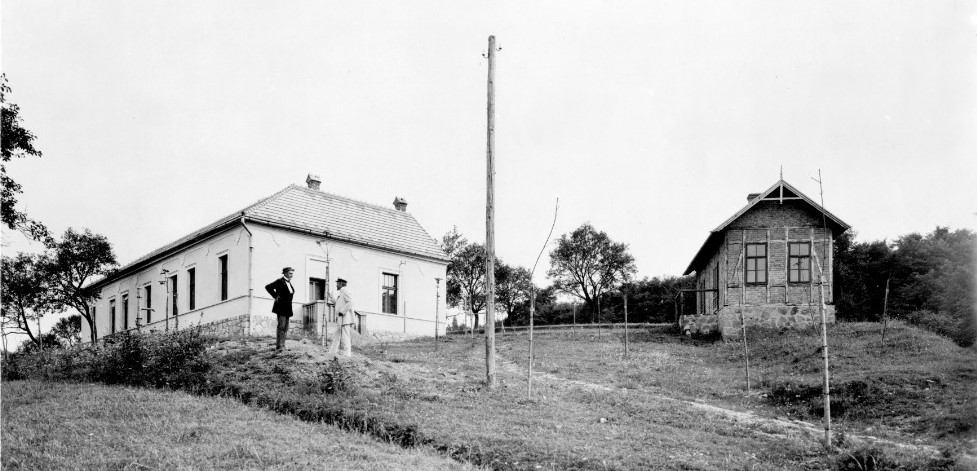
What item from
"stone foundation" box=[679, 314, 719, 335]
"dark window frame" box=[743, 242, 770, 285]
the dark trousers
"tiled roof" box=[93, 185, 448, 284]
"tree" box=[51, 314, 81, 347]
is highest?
"tiled roof" box=[93, 185, 448, 284]

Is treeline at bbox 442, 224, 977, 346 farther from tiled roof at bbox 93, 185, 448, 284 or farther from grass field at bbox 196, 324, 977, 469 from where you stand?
grass field at bbox 196, 324, 977, 469

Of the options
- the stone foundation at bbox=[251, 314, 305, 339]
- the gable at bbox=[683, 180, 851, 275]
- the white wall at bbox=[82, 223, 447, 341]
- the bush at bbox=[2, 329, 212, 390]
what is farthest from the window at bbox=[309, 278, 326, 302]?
the gable at bbox=[683, 180, 851, 275]

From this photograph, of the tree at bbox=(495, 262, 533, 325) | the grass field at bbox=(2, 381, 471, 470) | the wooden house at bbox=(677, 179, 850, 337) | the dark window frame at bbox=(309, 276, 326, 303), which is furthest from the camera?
the tree at bbox=(495, 262, 533, 325)

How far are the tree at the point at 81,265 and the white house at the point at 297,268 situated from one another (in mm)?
4926

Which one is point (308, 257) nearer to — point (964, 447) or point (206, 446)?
point (206, 446)

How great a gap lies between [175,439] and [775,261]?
24.5 meters

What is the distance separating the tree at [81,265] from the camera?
4325 cm

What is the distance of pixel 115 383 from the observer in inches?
682

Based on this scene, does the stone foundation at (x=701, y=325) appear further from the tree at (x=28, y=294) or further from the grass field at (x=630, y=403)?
the tree at (x=28, y=294)

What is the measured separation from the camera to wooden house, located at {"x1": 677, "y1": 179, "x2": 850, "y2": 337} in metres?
29.9

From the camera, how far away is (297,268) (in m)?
30.9

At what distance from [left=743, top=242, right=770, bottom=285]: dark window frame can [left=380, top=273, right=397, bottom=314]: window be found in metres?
14.4

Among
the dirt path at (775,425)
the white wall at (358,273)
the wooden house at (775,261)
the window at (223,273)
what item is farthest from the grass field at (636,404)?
the window at (223,273)

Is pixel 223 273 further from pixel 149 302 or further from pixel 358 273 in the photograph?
pixel 149 302
